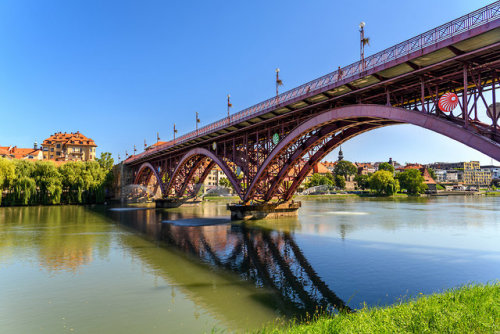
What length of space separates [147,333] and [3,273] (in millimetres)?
10194

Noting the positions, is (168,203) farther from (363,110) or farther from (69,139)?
(69,139)

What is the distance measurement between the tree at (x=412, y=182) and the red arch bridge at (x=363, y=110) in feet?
299

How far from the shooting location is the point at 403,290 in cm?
1166

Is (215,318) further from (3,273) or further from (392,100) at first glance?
(392,100)

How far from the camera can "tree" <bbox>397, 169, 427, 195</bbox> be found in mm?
110562

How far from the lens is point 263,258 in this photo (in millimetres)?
17547

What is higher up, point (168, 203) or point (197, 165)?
point (197, 165)

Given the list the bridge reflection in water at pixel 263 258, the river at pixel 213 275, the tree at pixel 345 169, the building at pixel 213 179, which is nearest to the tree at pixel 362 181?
the tree at pixel 345 169

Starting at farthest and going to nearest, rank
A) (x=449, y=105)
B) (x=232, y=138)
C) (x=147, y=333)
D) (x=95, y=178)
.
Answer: (x=95, y=178)
(x=232, y=138)
(x=449, y=105)
(x=147, y=333)

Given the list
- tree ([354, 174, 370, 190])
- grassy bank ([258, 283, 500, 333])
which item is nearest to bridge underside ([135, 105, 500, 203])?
grassy bank ([258, 283, 500, 333])

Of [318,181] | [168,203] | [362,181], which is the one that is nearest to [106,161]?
[168,203]

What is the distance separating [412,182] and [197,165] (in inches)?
3460

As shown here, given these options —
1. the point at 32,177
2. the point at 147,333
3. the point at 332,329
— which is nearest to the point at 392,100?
the point at 332,329

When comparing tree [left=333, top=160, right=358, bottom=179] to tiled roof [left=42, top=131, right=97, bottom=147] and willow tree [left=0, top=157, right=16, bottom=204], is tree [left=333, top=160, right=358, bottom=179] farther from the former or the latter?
willow tree [left=0, top=157, right=16, bottom=204]
